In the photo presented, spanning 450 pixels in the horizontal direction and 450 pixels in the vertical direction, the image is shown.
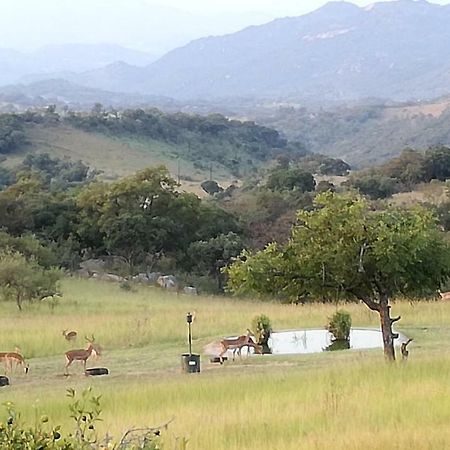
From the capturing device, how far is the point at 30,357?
20844 mm

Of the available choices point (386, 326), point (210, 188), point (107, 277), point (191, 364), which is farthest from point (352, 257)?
point (210, 188)

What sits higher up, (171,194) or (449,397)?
(171,194)

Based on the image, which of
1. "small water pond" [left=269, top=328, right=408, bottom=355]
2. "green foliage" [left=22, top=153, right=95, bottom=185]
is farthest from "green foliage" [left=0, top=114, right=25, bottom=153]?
"small water pond" [left=269, top=328, right=408, bottom=355]

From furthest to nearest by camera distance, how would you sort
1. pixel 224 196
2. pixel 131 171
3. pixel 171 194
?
pixel 131 171
pixel 224 196
pixel 171 194

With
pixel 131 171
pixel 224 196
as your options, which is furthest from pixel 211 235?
pixel 131 171

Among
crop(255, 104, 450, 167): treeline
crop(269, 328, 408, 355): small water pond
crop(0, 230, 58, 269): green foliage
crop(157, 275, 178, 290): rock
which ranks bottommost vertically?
crop(269, 328, 408, 355): small water pond

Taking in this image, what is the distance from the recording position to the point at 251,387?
43.0 ft

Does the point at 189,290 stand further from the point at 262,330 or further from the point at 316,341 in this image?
the point at 316,341

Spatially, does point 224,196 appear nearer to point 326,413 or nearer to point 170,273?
point 170,273

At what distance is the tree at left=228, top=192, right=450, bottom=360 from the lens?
14414mm

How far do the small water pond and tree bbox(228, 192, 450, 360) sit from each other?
4.54m

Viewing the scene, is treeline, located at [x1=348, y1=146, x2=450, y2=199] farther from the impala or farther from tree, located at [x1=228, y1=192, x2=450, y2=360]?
tree, located at [x1=228, y1=192, x2=450, y2=360]

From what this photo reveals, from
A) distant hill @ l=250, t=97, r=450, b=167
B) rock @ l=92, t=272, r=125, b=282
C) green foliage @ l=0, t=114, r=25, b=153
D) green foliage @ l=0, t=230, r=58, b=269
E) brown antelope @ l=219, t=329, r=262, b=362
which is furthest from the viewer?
distant hill @ l=250, t=97, r=450, b=167

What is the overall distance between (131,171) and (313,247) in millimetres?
82005
